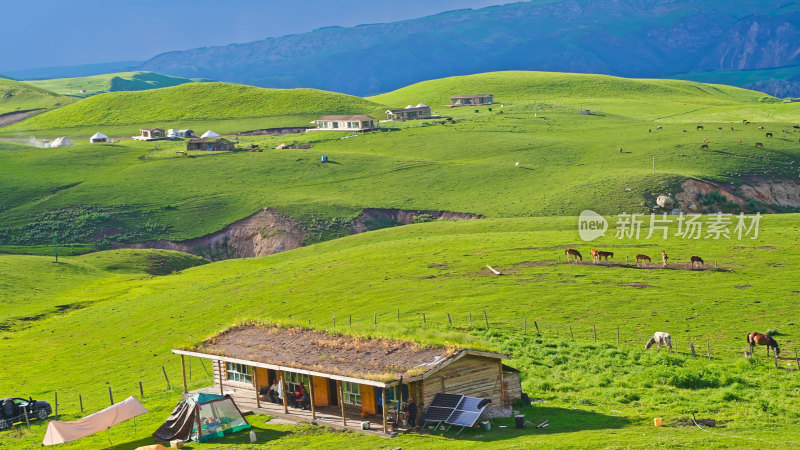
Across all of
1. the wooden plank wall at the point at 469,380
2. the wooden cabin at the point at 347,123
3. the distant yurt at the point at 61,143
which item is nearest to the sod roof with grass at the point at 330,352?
the wooden plank wall at the point at 469,380

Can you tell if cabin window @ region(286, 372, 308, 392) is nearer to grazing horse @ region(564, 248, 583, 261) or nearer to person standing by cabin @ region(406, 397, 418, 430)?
person standing by cabin @ region(406, 397, 418, 430)

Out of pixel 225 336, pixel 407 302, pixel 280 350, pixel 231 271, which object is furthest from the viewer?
pixel 231 271

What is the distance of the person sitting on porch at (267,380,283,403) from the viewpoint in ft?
145

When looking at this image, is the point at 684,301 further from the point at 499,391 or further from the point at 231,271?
the point at 231,271

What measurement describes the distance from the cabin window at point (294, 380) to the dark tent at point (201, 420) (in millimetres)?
3761

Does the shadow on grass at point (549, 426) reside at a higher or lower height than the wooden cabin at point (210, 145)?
lower

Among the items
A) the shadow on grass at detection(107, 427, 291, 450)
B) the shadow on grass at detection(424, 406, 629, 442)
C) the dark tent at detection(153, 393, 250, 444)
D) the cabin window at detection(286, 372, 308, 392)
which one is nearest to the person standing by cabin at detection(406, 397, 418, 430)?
the shadow on grass at detection(424, 406, 629, 442)

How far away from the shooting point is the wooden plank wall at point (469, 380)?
38375mm

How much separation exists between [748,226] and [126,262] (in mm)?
71859

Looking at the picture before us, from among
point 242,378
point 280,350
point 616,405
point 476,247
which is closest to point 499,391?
point 616,405

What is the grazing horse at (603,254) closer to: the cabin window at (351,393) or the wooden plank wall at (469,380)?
the wooden plank wall at (469,380)

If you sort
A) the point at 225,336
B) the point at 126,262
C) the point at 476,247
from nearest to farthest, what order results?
1. the point at 225,336
2. the point at 476,247
3. the point at 126,262

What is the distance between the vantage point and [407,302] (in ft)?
216

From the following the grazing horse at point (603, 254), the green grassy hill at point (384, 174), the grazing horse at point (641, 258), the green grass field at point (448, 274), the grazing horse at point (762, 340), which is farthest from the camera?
the green grassy hill at point (384, 174)
